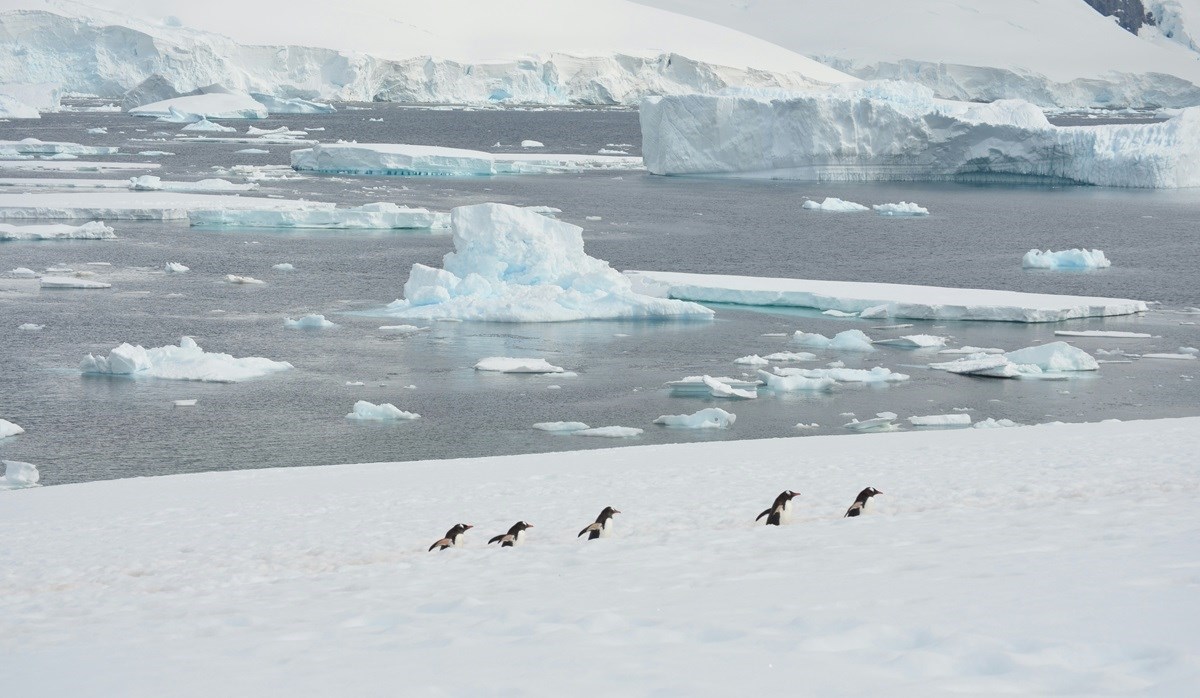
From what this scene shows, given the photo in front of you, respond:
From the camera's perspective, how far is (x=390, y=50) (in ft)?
252

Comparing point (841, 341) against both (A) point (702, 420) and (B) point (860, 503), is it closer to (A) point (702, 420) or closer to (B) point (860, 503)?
(A) point (702, 420)

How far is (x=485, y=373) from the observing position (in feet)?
49.1

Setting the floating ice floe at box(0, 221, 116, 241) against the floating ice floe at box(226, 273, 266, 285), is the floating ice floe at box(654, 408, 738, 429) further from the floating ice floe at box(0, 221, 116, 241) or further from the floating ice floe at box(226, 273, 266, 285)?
the floating ice floe at box(0, 221, 116, 241)

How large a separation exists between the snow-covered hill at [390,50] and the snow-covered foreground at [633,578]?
61.7m

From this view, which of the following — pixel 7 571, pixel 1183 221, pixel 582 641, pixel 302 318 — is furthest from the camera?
pixel 1183 221

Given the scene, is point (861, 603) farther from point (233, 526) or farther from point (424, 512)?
point (233, 526)

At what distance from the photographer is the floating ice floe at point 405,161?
40875 millimetres

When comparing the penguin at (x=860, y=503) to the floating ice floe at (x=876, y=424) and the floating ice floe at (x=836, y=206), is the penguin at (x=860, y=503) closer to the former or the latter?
the floating ice floe at (x=876, y=424)

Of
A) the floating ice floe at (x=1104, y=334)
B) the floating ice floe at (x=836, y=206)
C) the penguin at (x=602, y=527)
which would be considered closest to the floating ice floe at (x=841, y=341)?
the floating ice floe at (x=1104, y=334)

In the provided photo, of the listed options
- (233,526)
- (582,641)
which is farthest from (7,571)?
(582,641)

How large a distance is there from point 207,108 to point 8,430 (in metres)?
53.9

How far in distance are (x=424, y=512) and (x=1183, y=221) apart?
96.3ft

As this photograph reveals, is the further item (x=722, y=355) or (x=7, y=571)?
(x=722, y=355)

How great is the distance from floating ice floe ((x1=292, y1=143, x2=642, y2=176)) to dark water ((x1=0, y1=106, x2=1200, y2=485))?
6.14 meters
